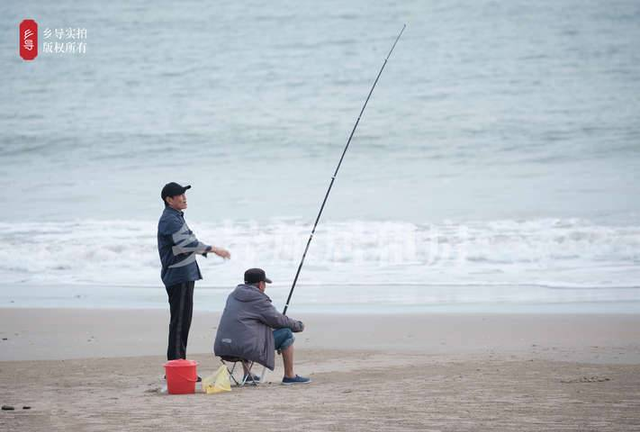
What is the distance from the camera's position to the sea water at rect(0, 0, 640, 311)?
9.98 meters

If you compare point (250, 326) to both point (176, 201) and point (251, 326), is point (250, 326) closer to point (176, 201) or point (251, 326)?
point (251, 326)

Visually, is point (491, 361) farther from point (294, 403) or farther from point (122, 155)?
point (122, 155)

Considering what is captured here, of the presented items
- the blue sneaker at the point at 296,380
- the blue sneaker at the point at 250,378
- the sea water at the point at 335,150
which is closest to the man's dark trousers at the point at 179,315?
the blue sneaker at the point at 250,378

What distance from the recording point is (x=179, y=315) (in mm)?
4934

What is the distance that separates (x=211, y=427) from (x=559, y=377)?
1948 millimetres

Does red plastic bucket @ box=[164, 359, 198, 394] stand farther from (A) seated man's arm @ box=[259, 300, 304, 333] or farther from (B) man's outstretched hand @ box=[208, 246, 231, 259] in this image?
(B) man's outstretched hand @ box=[208, 246, 231, 259]

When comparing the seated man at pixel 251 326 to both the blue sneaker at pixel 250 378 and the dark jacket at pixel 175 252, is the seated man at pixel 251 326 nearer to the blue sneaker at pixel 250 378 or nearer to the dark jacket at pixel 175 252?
the blue sneaker at pixel 250 378

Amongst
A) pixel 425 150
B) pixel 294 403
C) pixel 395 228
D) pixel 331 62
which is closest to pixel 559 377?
pixel 294 403

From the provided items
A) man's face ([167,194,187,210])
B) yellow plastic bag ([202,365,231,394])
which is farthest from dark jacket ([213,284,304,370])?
man's face ([167,194,187,210])

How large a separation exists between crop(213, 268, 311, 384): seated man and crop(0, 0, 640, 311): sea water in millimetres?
3005

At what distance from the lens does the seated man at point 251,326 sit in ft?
15.8

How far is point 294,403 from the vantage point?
14.0 ft

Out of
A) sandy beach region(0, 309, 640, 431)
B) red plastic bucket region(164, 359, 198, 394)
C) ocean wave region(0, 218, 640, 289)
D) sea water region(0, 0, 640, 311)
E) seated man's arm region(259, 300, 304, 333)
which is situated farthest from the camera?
sea water region(0, 0, 640, 311)

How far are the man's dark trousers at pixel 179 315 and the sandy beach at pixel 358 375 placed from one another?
230mm
